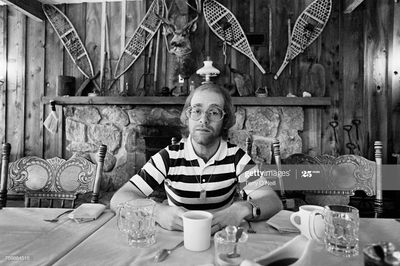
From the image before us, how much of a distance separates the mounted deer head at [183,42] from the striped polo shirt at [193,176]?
1974mm

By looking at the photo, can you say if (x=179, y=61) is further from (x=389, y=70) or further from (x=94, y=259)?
(x=94, y=259)

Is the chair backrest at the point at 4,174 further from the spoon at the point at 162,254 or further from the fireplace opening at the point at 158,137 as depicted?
the fireplace opening at the point at 158,137

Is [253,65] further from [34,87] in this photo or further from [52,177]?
[34,87]

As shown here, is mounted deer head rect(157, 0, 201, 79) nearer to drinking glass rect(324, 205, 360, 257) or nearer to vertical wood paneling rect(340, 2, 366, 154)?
vertical wood paneling rect(340, 2, 366, 154)

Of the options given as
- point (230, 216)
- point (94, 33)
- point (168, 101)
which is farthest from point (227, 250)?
point (94, 33)

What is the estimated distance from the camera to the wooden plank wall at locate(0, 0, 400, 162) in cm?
293

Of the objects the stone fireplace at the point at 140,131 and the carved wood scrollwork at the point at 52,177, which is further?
the stone fireplace at the point at 140,131

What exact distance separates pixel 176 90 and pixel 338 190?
85.5 inches

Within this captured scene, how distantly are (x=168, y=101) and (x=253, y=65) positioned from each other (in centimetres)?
108

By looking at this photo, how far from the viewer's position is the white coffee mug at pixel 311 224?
0.83 metres

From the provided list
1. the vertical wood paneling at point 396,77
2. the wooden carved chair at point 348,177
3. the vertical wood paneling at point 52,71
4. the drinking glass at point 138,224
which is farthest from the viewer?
the vertical wood paneling at point 52,71

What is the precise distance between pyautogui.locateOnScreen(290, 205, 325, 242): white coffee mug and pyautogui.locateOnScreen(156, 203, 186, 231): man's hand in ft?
1.22

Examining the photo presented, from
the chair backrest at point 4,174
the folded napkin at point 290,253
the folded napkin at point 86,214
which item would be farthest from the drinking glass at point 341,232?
the chair backrest at point 4,174

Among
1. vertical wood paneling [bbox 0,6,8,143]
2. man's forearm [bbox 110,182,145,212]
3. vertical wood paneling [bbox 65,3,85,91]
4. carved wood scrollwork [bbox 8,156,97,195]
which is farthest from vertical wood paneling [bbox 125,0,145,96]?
man's forearm [bbox 110,182,145,212]
